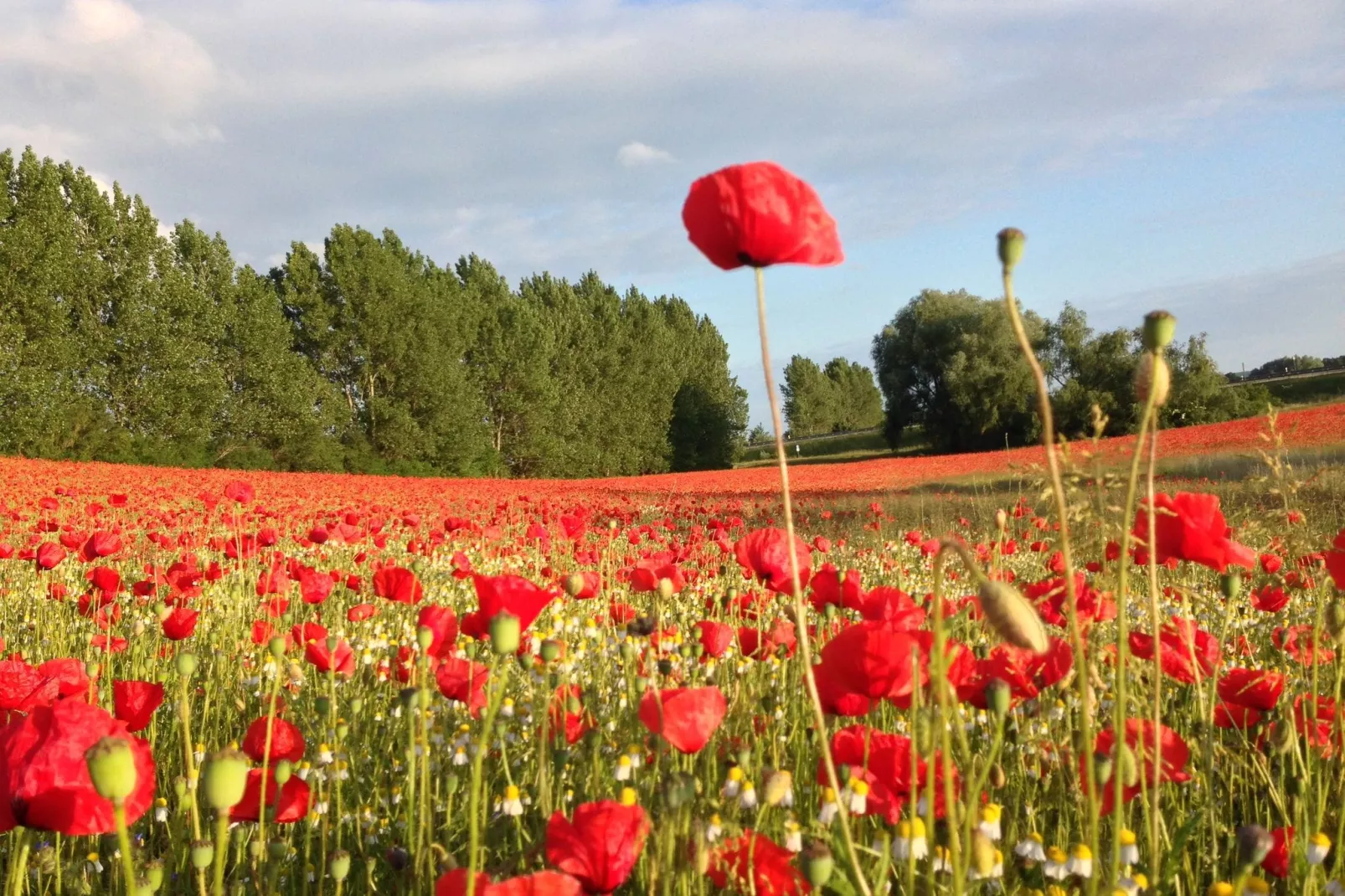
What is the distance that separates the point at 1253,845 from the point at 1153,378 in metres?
0.51

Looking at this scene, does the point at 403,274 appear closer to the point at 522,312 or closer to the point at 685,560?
the point at 522,312

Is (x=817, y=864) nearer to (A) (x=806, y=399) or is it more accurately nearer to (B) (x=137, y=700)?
(B) (x=137, y=700)

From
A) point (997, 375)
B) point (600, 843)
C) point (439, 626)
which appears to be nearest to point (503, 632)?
point (600, 843)

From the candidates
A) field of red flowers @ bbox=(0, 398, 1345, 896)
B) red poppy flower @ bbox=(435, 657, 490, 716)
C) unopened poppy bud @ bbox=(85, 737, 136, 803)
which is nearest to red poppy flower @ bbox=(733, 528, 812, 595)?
field of red flowers @ bbox=(0, 398, 1345, 896)

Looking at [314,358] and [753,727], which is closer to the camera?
[753,727]

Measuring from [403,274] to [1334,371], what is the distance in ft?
124

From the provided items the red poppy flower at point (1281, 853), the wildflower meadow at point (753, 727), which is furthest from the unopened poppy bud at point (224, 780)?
the red poppy flower at point (1281, 853)

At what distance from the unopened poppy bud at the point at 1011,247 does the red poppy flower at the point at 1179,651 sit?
3.33 ft

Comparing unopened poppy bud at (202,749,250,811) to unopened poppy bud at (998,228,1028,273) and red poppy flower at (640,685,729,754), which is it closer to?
red poppy flower at (640,685,729,754)

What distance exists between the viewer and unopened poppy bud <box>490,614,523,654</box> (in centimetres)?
95

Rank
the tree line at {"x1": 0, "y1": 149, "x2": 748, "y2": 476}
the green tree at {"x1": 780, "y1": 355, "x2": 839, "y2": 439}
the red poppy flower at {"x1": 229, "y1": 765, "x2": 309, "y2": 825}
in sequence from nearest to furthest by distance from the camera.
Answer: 1. the red poppy flower at {"x1": 229, "y1": 765, "x2": 309, "y2": 825}
2. the tree line at {"x1": 0, "y1": 149, "x2": 748, "y2": 476}
3. the green tree at {"x1": 780, "y1": 355, "x2": 839, "y2": 439}

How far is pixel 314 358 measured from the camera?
88.1 ft

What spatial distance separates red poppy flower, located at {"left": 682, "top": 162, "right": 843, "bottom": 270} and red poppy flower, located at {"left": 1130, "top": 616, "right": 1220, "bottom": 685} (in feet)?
3.38

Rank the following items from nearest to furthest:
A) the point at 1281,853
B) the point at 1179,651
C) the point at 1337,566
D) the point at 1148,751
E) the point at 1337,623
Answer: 1. the point at 1281,853
2. the point at 1148,751
3. the point at 1337,566
4. the point at 1337,623
5. the point at 1179,651
